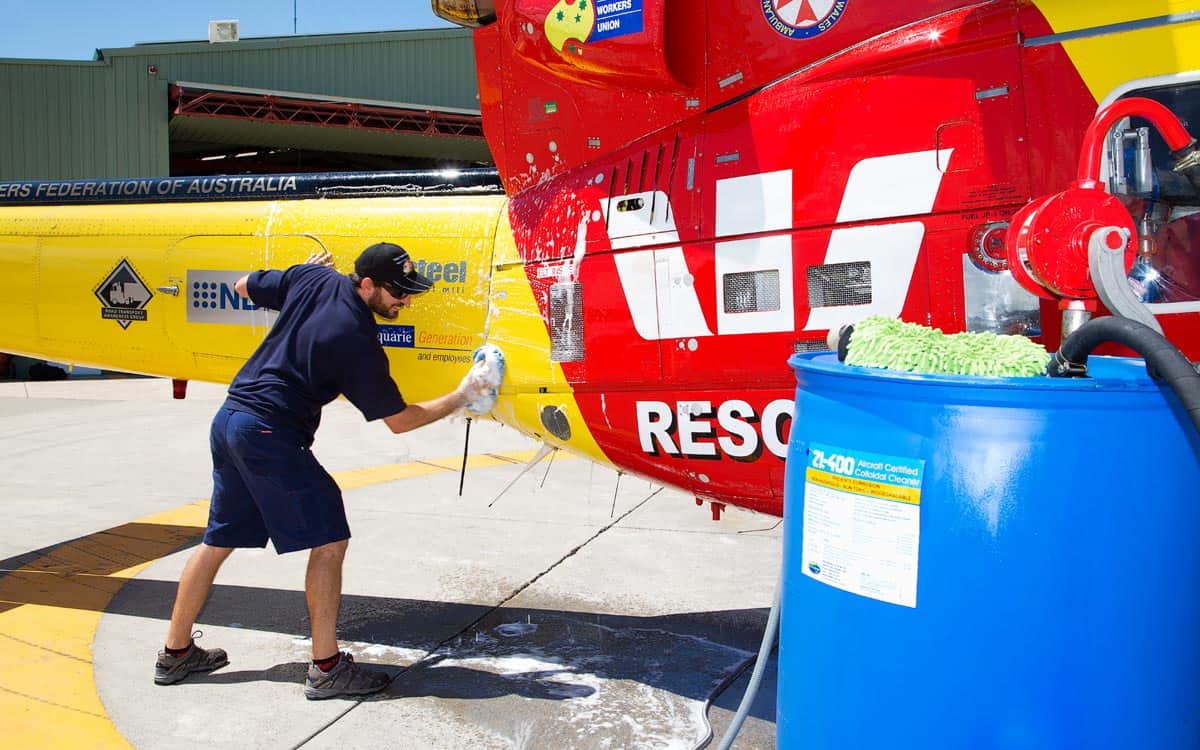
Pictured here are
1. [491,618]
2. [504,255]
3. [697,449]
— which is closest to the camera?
[697,449]

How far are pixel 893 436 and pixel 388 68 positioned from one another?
2060 centimetres

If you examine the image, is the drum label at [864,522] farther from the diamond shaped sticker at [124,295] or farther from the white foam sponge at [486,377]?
the diamond shaped sticker at [124,295]

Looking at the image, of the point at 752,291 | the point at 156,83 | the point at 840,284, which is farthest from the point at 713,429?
the point at 156,83

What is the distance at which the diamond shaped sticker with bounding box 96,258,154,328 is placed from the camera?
4.51 metres

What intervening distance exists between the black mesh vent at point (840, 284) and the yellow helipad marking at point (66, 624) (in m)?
2.56

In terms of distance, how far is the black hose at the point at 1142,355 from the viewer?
1.69 m

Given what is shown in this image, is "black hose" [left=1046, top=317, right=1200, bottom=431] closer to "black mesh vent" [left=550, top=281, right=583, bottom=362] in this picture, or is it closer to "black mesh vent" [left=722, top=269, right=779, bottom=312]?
"black mesh vent" [left=722, top=269, right=779, bottom=312]

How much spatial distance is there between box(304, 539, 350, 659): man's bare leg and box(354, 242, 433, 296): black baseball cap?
909 mm

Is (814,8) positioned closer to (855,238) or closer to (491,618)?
(855,238)

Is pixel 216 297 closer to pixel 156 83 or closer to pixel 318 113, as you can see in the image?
pixel 156 83

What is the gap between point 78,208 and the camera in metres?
4.77

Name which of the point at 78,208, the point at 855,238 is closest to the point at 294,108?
the point at 78,208

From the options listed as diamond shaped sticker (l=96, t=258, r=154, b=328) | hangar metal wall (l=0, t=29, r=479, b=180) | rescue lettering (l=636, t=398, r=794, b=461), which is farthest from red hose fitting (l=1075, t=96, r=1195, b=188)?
hangar metal wall (l=0, t=29, r=479, b=180)

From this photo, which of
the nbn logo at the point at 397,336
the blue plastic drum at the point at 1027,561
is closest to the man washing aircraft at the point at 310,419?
the nbn logo at the point at 397,336
